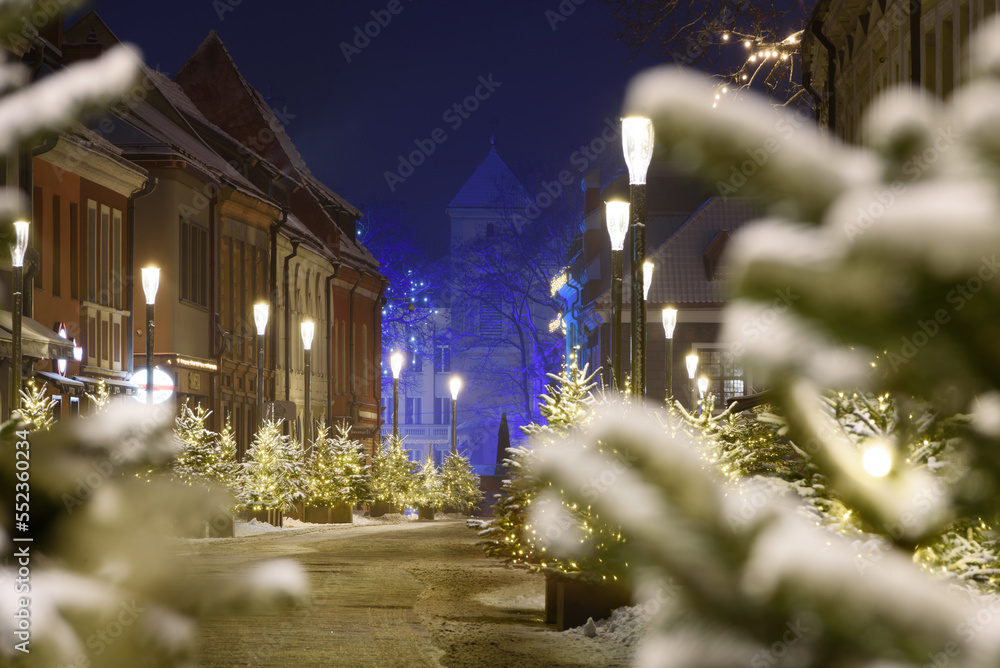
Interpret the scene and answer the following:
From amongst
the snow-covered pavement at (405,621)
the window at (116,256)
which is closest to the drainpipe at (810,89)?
the snow-covered pavement at (405,621)

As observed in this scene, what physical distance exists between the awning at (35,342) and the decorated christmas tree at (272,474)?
272 inches

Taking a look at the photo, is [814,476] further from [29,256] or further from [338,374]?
[338,374]

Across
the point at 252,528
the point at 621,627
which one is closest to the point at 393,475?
the point at 252,528

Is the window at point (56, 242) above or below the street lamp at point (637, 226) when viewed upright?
above

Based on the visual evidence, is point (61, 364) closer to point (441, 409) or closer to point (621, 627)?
point (621, 627)

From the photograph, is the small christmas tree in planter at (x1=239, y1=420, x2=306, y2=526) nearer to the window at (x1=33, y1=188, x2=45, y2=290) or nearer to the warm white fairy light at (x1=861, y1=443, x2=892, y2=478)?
the window at (x1=33, y1=188, x2=45, y2=290)

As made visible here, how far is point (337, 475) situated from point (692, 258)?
21971 millimetres

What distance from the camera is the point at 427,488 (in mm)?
41344

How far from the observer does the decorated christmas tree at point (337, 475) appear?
34062 millimetres

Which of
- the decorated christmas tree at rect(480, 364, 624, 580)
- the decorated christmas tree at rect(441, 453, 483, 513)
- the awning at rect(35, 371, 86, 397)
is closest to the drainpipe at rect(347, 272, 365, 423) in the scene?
the decorated christmas tree at rect(441, 453, 483, 513)

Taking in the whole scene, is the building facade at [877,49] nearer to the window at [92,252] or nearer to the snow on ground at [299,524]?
the snow on ground at [299,524]

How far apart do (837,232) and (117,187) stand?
31916 mm

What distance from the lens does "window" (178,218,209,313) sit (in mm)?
34719

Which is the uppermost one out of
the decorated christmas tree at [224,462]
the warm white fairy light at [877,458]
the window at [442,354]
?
the window at [442,354]
